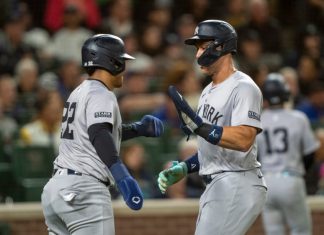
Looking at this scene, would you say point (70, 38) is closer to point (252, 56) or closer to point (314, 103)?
point (252, 56)

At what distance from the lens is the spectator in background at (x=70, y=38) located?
11.4 metres

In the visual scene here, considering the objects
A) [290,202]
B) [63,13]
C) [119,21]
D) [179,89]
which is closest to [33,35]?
[63,13]

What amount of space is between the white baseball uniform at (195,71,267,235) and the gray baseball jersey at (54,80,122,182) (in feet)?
1.96

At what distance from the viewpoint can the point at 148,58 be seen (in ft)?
37.9

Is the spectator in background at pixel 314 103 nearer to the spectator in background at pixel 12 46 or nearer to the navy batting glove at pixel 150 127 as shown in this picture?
the spectator in background at pixel 12 46

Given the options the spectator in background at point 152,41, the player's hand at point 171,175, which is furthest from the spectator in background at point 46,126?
the player's hand at point 171,175

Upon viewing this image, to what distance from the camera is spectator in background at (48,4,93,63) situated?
11398mm

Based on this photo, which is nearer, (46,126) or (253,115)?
(253,115)

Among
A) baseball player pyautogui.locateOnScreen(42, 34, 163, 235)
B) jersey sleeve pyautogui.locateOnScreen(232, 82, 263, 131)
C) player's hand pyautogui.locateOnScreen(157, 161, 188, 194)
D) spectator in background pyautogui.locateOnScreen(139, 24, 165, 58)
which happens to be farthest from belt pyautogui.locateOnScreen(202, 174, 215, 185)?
spectator in background pyautogui.locateOnScreen(139, 24, 165, 58)

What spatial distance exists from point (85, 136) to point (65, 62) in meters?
5.65

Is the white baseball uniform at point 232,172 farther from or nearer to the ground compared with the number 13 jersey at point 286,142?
farther from the ground

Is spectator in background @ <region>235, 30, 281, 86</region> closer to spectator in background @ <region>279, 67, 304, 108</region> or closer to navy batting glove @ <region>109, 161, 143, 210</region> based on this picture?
spectator in background @ <region>279, 67, 304, 108</region>

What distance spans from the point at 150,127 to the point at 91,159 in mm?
657

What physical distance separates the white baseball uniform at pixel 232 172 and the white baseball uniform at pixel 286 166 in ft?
8.37
